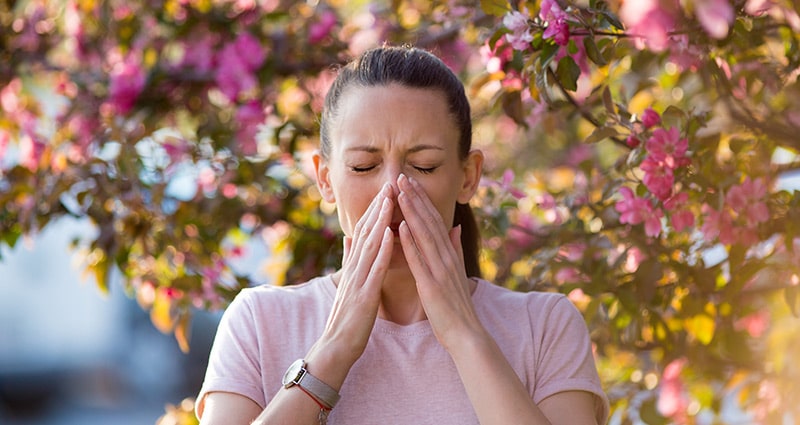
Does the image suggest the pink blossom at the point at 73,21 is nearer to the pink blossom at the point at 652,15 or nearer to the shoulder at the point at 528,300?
the shoulder at the point at 528,300

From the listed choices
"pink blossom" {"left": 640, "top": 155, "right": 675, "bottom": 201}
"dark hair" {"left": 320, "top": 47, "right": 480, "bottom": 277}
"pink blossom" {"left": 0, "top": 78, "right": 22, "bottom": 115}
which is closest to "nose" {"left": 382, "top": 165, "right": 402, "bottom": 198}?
"dark hair" {"left": 320, "top": 47, "right": 480, "bottom": 277}

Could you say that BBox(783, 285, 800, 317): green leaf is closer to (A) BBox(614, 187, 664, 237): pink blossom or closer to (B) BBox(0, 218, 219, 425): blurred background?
(A) BBox(614, 187, 664, 237): pink blossom

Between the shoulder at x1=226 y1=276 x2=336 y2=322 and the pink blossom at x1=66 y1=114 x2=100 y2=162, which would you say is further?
the pink blossom at x1=66 y1=114 x2=100 y2=162

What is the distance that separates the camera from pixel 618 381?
2957 millimetres

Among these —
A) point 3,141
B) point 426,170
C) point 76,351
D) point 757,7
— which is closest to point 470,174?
point 426,170

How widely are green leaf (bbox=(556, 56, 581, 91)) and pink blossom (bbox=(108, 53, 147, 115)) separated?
2.00m

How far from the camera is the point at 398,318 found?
6.63 feet

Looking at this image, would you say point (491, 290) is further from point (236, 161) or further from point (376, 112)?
point (236, 161)

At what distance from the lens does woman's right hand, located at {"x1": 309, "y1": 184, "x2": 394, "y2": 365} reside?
5.90 feet

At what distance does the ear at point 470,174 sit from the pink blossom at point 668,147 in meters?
0.38

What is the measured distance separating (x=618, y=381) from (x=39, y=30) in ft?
8.36

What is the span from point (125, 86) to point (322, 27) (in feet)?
2.55

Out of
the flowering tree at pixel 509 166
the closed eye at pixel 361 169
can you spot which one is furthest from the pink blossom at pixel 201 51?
the closed eye at pixel 361 169

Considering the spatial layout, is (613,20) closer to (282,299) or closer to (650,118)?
(650,118)
